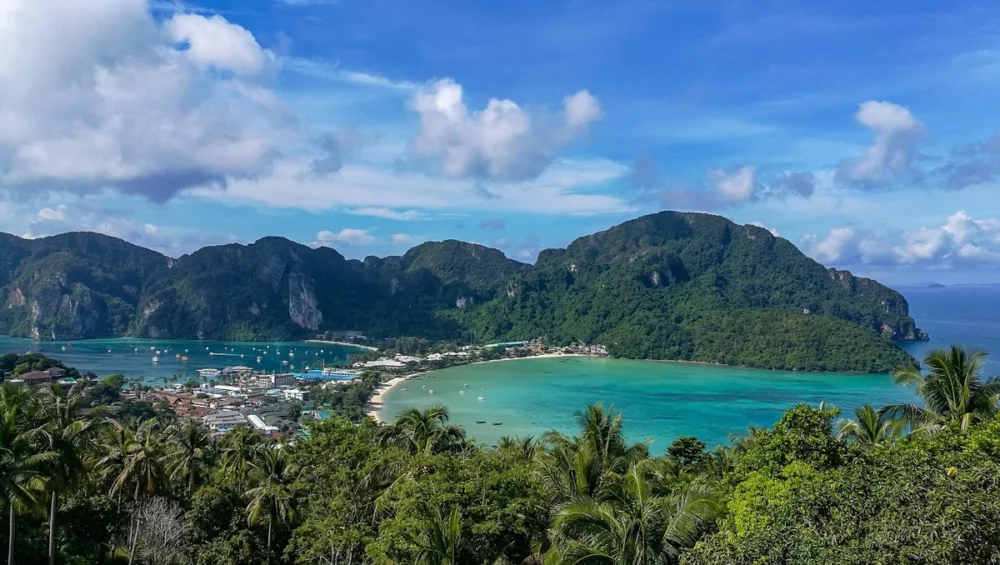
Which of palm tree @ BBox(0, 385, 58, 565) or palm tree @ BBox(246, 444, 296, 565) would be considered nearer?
palm tree @ BBox(0, 385, 58, 565)

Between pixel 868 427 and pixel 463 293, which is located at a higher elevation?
pixel 463 293

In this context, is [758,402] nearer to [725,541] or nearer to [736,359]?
[736,359]

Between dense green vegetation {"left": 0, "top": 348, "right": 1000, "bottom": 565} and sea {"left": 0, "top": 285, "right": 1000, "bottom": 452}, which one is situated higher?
dense green vegetation {"left": 0, "top": 348, "right": 1000, "bottom": 565}

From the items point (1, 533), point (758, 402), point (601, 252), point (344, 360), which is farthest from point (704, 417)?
point (601, 252)

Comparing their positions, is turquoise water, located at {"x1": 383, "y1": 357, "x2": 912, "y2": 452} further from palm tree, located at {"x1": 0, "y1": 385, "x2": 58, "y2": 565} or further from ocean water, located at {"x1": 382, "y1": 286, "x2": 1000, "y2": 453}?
palm tree, located at {"x1": 0, "y1": 385, "x2": 58, "y2": 565}

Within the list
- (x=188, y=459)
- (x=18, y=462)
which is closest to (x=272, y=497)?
(x=188, y=459)

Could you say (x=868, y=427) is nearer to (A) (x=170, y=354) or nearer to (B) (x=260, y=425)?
(B) (x=260, y=425)

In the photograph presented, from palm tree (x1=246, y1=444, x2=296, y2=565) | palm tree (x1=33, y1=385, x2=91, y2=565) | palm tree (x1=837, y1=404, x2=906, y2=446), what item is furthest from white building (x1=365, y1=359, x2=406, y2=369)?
palm tree (x1=837, y1=404, x2=906, y2=446)
